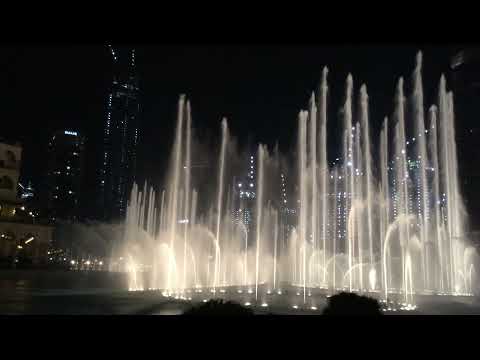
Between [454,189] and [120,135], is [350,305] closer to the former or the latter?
[454,189]

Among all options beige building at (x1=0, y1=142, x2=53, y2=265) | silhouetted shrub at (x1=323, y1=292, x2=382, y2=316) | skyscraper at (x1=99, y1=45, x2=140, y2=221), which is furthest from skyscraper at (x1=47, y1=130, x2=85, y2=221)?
silhouetted shrub at (x1=323, y1=292, x2=382, y2=316)

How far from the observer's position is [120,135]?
148 m

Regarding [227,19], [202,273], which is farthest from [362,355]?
[202,273]

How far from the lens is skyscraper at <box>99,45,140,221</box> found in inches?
5507

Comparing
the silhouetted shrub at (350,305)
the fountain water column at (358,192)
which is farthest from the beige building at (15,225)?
the silhouetted shrub at (350,305)

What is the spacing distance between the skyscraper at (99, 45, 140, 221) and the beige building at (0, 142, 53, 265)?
92038 millimetres

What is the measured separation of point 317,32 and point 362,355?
3204 mm

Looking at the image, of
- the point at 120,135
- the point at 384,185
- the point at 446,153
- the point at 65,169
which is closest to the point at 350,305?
A: the point at 384,185

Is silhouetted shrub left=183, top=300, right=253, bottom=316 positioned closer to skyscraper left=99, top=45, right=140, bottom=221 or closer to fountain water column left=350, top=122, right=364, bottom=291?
fountain water column left=350, top=122, right=364, bottom=291

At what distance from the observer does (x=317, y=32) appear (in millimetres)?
4438

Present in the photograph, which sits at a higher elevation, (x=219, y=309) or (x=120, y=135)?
(x=120, y=135)

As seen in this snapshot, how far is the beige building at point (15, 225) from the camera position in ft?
133

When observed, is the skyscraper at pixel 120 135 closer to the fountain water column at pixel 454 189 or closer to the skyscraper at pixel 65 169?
the skyscraper at pixel 65 169

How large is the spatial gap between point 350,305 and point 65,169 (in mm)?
132777
